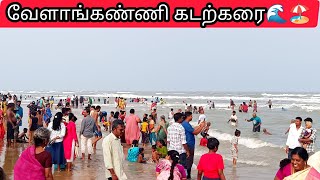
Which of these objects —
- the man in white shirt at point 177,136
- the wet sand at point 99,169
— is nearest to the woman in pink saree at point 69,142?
the wet sand at point 99,169

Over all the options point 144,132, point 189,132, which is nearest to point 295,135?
point 189,132

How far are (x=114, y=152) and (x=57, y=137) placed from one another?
4.27 meters

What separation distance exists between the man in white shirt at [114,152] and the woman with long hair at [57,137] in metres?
3.98

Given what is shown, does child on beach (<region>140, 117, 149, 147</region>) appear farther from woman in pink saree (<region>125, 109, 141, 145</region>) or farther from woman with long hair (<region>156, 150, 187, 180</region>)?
woman with long hair (<region>156, 150, 187, 180</region>)

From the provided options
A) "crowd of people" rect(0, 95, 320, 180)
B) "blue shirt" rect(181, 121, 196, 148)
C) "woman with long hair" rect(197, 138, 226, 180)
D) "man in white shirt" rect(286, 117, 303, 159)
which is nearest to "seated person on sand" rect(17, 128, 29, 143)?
"crowd of people" rect(0, 95, 320, 180)

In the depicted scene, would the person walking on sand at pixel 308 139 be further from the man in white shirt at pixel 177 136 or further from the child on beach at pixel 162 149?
the child on beach at pixel 162 149

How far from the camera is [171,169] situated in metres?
6.50

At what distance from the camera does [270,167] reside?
14398mm

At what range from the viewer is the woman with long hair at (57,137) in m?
10.1

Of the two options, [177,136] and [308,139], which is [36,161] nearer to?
[177,136]

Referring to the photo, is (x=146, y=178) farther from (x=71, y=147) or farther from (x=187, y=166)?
(x=71, y=147)

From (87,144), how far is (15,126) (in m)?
3.87

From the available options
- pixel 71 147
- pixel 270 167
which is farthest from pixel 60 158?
pixel 270 167

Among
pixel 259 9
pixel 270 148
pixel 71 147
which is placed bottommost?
pixel 270 148
